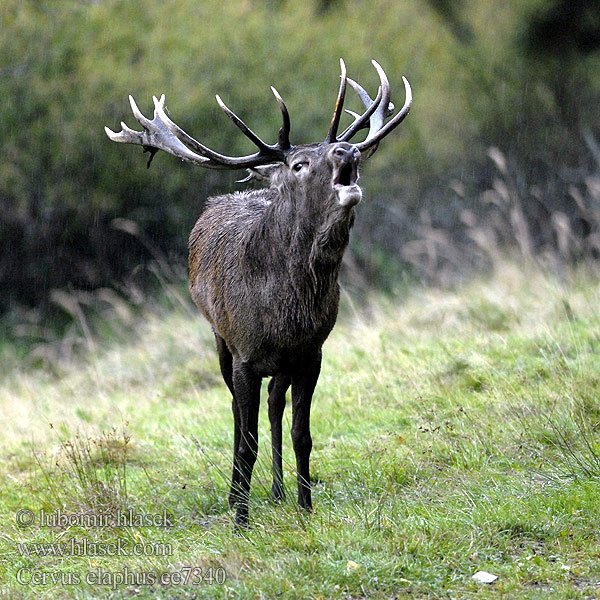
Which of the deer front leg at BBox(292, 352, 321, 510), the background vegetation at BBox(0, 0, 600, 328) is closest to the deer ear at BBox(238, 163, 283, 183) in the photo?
the deer front leg at BBox(292, 352, 321, 510)

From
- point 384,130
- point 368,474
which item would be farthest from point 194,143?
point 368,474

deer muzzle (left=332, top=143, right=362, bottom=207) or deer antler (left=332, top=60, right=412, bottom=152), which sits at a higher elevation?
deer antler (left=332, top=60, right=412, bottom=152)

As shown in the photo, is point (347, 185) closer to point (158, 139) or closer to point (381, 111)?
point (381, 111)

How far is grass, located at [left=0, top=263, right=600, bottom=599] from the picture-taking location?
4.56 metres

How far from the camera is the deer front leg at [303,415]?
5488 mm

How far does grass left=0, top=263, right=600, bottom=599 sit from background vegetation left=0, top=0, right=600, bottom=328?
702cm

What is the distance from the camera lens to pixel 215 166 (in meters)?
5.59

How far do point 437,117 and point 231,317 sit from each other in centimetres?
1407

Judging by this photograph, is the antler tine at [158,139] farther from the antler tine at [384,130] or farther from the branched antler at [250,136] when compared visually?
the antler tine at [384,130]

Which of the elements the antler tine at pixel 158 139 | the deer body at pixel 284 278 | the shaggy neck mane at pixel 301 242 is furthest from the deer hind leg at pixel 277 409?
the antler tine at pixel 158 139

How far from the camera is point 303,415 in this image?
18.2ft

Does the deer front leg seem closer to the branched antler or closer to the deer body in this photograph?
the deer body

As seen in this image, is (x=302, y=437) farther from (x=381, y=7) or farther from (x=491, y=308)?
(x=381, y=7)

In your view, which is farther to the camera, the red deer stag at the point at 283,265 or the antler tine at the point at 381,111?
the antler tine at the point at 381,111
